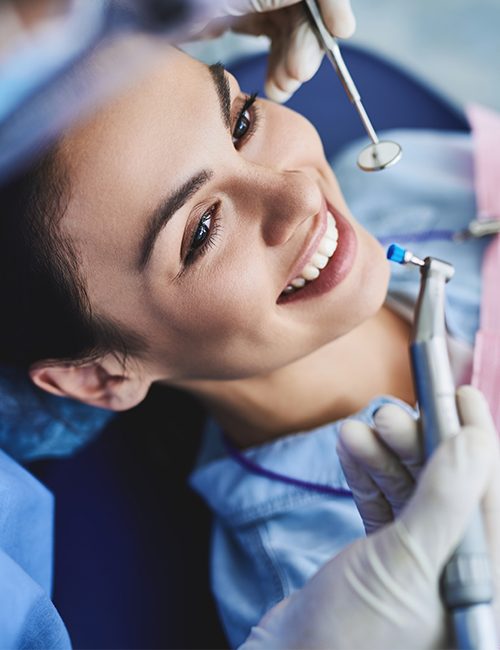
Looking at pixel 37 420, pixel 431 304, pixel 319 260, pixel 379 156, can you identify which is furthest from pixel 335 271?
pixel 37 420

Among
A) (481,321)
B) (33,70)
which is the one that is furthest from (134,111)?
(481,321)

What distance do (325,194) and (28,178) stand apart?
0.37m

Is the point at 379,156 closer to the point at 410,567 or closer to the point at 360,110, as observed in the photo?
the point at 360,110

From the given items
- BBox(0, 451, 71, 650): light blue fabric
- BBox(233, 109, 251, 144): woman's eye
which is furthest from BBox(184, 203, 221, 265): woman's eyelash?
BBox(0, 451, 71, 650): light blue fabric

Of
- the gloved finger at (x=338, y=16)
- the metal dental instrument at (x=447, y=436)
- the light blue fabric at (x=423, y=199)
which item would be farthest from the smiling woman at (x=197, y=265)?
the light blue fabric at (x=423, y=199)

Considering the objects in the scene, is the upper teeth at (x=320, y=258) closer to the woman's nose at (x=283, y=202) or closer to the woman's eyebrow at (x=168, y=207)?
the woman's nose at (x=283, y=202)

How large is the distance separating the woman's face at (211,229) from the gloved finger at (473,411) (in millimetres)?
282

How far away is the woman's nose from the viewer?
805mm

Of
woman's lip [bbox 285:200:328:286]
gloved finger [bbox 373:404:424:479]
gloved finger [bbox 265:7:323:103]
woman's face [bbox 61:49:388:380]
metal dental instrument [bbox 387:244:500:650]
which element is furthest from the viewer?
gloved finger [bbox 265:7:323:103]

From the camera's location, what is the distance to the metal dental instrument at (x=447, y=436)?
542mm

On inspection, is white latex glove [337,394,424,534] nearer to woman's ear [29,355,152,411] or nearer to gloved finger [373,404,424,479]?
gloved finger [373,404,424,479]

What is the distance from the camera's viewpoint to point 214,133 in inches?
30.5

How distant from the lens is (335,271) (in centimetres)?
88

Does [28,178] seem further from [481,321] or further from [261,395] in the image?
[481,321]
